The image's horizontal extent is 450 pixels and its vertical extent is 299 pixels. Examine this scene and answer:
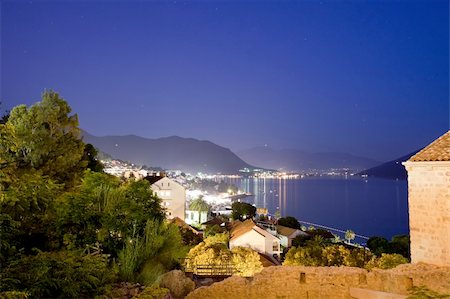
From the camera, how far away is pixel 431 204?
8.37m

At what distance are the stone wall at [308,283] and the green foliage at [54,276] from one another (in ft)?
9.61

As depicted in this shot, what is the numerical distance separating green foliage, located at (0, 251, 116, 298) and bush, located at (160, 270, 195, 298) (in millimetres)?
2504

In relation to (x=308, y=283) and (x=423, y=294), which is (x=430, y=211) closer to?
(x=423, y=294)

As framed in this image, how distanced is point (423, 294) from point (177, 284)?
4.52m

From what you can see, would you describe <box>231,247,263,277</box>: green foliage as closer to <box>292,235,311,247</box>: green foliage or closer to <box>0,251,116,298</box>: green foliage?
<box>0,251,116,298</box>: green foliage

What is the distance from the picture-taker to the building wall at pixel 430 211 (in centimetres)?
811

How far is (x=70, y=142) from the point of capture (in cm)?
1425

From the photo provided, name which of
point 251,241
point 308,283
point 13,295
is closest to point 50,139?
point 308,283

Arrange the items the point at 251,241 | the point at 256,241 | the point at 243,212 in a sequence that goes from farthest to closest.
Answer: the point at 243,212, the point at 256,241, the point at 251,241

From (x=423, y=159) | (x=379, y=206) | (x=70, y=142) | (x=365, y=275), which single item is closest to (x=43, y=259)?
(x=365, y=275)

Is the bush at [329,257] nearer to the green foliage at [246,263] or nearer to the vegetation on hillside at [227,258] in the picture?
the green foliage at [246,263]

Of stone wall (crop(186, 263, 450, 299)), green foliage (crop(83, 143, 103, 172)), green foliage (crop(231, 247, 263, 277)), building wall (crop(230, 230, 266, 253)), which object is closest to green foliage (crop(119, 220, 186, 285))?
stone wall (crop(186, 263, 450, 299))

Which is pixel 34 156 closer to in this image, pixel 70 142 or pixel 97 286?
pixel 70 142

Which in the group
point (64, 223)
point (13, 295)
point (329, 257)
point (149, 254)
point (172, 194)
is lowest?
point (329, 257)
